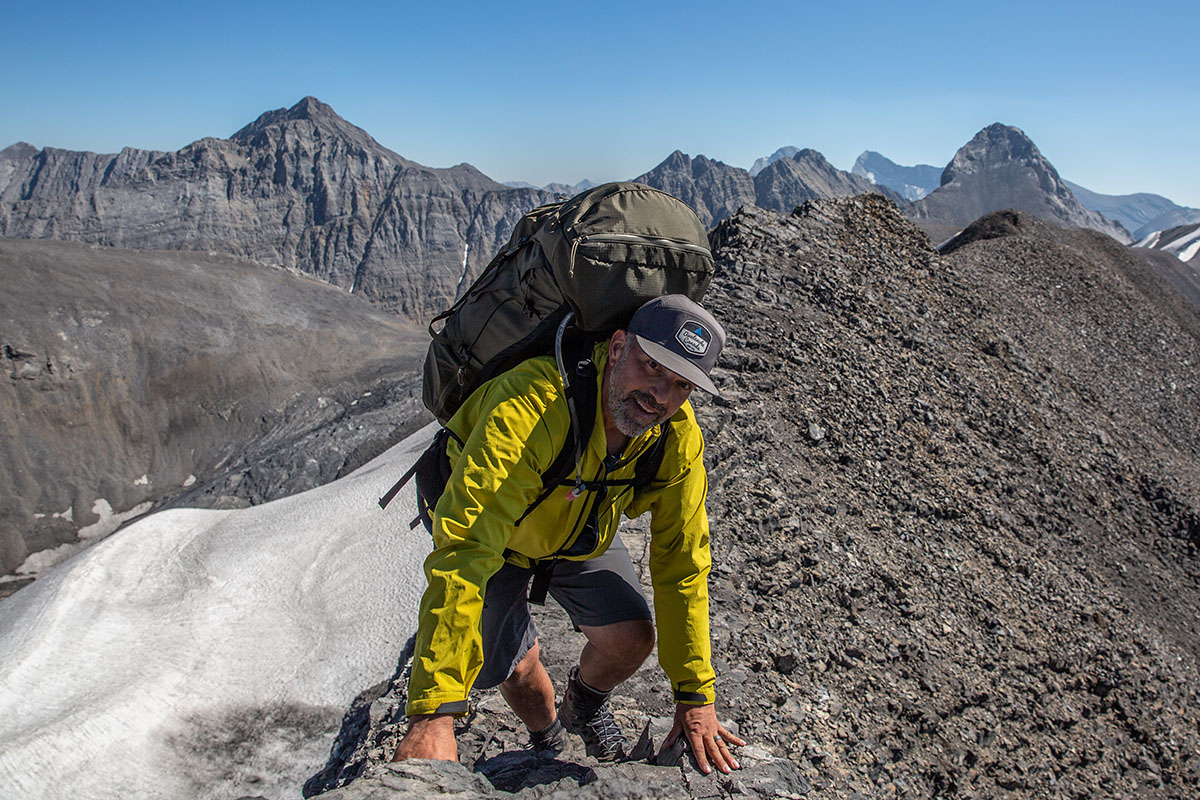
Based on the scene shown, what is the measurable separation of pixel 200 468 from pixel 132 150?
105693 mm

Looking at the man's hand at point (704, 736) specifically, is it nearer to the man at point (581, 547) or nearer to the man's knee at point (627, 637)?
the man at point (581, 547)

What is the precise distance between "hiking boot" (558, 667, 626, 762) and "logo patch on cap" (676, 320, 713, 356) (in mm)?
1741

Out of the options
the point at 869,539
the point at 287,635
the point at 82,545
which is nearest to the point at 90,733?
the point at 287,635

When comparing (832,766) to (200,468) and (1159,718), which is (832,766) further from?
(200,468)

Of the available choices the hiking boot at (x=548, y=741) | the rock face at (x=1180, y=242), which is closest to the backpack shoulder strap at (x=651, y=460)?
the hiking boot at (x=548, y=741)

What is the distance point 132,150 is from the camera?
116125 mm

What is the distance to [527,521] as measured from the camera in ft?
9.13

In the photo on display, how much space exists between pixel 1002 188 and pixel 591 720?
133 meters

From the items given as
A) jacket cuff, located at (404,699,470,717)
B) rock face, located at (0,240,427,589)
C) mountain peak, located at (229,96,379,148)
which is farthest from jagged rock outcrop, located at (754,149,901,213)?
jacket cuff, located at (404,699,470,717)

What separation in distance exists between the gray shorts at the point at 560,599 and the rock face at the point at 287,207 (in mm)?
112745

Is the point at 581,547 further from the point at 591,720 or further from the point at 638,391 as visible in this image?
the point at 591,720

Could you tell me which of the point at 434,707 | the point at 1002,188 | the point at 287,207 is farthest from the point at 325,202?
the point at 434,707

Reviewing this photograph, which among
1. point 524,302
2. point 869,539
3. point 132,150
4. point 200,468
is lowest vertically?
point 200,468

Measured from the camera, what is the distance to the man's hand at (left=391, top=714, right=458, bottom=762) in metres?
2.27
